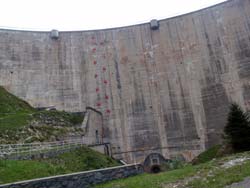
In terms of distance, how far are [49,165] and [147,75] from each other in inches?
702

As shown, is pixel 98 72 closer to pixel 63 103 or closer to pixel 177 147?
pixel 63 103

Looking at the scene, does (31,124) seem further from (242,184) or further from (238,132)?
(242,184)

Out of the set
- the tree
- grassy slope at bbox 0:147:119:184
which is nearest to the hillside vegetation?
grassy slope at bbox 0:147:119:184

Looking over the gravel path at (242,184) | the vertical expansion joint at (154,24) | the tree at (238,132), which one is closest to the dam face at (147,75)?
the vertical expansion joint at (154,24)

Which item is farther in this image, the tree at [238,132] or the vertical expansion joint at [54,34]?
the vertical expansion joint at [54,34]

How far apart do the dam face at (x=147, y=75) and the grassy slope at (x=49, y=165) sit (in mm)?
10941

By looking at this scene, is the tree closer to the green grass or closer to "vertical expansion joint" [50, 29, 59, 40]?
the green grass

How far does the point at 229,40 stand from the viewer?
2428cm

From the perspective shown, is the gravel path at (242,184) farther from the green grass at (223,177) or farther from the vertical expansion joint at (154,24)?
the vertical expansion joint at (154,24)

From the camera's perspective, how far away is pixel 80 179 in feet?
21.7

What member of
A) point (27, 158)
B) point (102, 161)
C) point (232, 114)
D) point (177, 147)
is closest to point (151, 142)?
point (177, 147)

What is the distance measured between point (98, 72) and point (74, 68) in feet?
9.06

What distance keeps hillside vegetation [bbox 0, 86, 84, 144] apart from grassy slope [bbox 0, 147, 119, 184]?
4704mm

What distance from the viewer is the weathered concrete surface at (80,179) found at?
579 cm
